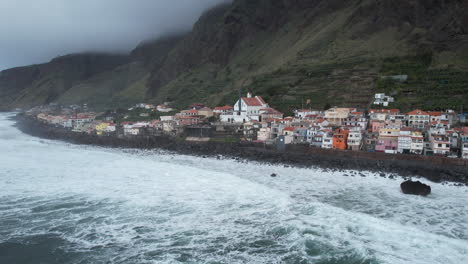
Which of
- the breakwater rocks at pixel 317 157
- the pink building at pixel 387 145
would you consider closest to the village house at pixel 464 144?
the breakwater rocks at pixel 317 157

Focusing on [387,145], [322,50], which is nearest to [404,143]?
[387,145]

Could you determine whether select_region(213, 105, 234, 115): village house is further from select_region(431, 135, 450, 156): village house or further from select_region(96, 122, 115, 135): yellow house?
select_region(431, 135, 450, 156): village house

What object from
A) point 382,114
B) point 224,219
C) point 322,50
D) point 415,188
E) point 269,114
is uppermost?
point 322,50

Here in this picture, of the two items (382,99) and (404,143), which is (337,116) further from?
(404,143)

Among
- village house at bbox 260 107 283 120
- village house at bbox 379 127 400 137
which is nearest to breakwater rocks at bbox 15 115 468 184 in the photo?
village house at bbox 379 127 400 137

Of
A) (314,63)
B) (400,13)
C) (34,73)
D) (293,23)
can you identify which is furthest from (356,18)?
(34,73)
